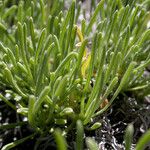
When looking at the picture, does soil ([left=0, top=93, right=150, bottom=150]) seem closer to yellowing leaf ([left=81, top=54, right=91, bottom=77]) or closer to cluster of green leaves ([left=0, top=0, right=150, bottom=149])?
cluster of green leaves ([left=0, top=0, right=150, bottom=149])

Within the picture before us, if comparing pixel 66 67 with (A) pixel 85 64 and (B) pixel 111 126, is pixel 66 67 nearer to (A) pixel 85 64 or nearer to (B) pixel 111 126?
(A) pixel 85 64

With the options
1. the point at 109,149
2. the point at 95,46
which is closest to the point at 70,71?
the point at 95,46

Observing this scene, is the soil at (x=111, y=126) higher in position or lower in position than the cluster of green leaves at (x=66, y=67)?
lower

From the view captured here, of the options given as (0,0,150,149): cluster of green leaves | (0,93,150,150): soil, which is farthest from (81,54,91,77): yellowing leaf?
(0,93,150,150): soil

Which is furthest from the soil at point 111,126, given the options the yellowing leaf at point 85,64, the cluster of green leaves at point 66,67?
the yellowing leaf at point 85,64

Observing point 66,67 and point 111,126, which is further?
point 111,126

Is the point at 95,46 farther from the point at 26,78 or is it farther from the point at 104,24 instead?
the point at 26,78

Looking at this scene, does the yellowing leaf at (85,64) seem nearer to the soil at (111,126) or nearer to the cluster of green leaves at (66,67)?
the cluster of green leaves at (66,67)

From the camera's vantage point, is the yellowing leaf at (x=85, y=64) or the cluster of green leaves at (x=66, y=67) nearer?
the cluster of green leaves at (x=66, y=67)

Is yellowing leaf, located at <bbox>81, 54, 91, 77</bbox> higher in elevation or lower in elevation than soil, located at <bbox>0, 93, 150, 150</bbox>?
higher

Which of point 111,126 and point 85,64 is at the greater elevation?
point 85,64

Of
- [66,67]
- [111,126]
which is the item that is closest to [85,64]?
[66,67]
